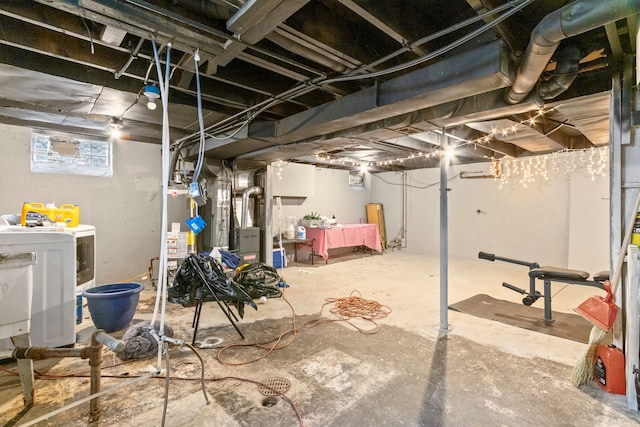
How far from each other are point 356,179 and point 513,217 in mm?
3802

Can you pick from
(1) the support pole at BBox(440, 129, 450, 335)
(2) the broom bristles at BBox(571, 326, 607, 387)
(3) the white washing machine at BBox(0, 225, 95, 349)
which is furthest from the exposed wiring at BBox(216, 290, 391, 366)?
(2) the broom bristles at BBox(571, 326, 607, 387)

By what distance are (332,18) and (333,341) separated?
258cm

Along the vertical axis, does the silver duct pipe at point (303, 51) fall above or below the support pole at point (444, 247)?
above

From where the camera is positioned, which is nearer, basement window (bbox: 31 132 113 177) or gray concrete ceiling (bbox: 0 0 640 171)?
gray concrete ceiling (bbox: 0 0 640 171)

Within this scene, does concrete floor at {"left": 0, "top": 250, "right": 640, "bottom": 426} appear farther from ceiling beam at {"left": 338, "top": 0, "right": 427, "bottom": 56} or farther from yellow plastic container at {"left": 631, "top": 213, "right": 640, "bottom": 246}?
ceiling beam at {"left": 338, "top": 0, "right": 427, "bottom": 56}

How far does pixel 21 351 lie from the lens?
5.69 feet

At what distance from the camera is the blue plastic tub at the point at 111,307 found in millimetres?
2783

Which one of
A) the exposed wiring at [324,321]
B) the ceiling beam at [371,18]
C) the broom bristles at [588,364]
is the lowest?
the exposed wiring at [324,321]

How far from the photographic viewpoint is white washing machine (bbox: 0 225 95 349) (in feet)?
7.87

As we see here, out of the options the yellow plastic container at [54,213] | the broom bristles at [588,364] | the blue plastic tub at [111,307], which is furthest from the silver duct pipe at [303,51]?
the yellow plastic container at [54,213]

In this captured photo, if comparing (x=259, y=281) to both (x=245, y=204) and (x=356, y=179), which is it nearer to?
(x=245, y=204)

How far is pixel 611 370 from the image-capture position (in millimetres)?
2047

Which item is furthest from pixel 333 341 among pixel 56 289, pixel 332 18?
pixel 332 18

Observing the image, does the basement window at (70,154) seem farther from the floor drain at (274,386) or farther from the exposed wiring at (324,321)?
the floor drain at (274,386)
